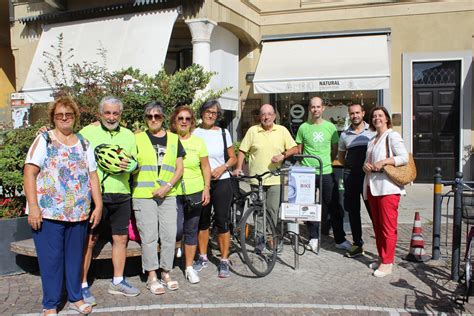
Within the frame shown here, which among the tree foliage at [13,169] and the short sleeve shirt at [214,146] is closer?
the short sleeve shirt at [214,146]

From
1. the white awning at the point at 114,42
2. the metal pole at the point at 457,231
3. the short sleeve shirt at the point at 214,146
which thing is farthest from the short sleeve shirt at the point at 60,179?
the white awning at the point at 114,42

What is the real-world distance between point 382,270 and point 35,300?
3.56m

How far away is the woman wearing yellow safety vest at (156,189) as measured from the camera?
4309 millimetres

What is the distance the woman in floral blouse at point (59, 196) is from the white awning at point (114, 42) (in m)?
5.56

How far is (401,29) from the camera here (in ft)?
36.6

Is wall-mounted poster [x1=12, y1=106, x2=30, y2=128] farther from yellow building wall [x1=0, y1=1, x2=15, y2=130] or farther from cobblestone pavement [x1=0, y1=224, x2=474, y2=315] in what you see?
yellow building wall [x1=0, y1=1, x2=15, y2=130]

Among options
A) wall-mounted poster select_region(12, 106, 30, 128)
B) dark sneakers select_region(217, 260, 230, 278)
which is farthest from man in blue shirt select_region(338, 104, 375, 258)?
wall-mounted poster select_region(12, 106, 30, 128)

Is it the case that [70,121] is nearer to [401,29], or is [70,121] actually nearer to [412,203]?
[412,203]

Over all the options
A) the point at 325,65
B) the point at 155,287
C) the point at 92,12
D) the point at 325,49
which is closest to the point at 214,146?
the point at 155,287

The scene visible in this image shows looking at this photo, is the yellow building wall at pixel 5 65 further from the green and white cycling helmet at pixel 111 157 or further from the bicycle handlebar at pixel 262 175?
the green and white cycling helmet at pixel 111 157

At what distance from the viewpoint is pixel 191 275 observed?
15.4 ft

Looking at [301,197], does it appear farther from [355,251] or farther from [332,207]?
[355,251]

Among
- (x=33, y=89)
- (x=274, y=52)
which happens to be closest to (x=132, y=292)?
(x=33, y=89)

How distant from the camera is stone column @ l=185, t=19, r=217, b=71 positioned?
9.59m
